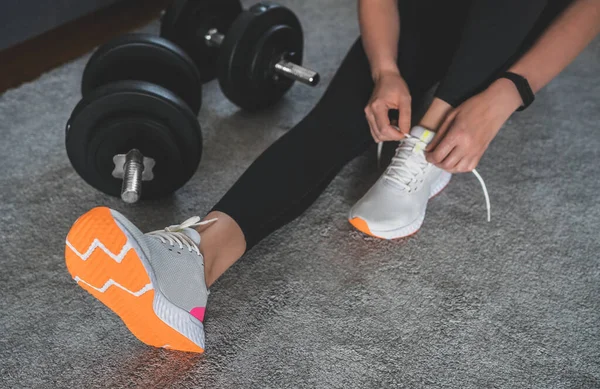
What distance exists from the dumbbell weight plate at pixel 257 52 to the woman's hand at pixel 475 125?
43 cm

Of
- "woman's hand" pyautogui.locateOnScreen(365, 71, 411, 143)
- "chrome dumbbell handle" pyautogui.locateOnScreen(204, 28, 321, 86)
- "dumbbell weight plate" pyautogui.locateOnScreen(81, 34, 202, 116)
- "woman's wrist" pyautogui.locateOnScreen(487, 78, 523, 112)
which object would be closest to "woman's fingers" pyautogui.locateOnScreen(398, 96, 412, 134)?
"woman's hand" pyautogui.locateOnScreen(365, 71, 411, 143)

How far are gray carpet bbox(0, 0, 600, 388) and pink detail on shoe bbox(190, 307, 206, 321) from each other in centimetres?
5

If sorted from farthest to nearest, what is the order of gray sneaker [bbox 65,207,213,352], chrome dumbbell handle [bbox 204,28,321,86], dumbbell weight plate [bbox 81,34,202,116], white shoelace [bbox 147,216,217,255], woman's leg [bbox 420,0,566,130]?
1. chrome dumbbell handle [bbox 204,28,321,86]
2. dumbbell weight plate [bbox 81,34,202,116]
3. woman's leg [bbox 420,0,566,130]
4. white shoelace [bbox 147,216,217,255]
5. gray sneaker [bbox 65,207,213,352]

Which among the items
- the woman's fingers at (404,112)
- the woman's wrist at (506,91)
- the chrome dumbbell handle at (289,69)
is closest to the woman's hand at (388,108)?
the woman's fingers at (404,112)

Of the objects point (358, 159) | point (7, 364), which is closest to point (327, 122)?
point (358, 159)

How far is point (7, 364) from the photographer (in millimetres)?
777

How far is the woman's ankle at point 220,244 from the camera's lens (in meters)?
0.80

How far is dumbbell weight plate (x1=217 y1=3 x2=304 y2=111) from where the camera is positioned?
3.57ft

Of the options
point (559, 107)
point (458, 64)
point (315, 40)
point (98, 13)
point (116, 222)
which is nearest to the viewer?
point (116, 222)

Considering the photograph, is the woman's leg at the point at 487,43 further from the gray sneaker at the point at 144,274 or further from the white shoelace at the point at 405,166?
the gray sneaker at the point at 144,274

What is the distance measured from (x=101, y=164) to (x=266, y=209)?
0.93 ft

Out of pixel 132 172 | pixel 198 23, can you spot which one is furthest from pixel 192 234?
pixel 198 23

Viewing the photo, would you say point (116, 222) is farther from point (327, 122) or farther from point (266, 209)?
point (327, 122)

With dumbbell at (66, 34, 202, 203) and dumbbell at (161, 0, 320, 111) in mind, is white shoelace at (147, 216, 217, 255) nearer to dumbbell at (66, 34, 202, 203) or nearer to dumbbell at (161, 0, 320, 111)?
dumbbell at (66, 34, 202, 203)
